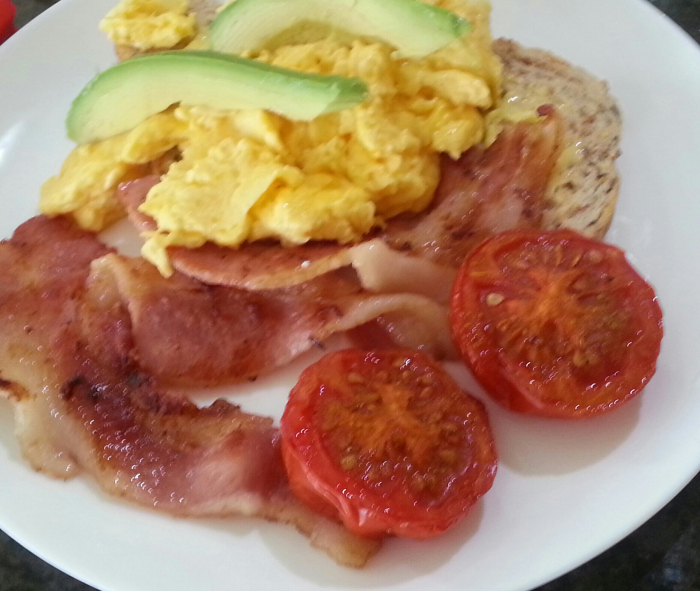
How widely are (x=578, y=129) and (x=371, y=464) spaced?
1.44 meters

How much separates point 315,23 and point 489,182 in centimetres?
89

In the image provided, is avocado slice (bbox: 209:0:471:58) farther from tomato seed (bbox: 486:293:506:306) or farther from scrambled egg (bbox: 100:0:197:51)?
tomato seed (bbox: 486:293:506:306)

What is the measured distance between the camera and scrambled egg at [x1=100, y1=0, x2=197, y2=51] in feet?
8.11

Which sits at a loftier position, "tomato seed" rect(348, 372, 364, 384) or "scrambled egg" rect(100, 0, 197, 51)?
"scrambled egg" rect(100, 0, 197, 51)

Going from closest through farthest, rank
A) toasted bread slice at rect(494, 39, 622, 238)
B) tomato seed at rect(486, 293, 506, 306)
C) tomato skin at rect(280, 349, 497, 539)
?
tomato skin at rect(280, 349, 497, 539), tomato seed at rect(486, 293, 506, 306), toasted bread slice at rect(494, 39, 622, 238)

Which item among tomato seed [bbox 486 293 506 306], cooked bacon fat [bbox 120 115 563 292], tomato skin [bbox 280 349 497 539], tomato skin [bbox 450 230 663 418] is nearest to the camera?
tomato skin [bbox 280 349 497 539]

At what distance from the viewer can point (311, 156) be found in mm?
1975

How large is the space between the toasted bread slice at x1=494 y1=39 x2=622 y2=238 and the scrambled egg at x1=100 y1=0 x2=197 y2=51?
1.31 metres

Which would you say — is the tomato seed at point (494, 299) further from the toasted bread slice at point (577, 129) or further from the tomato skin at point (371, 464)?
the toasted bread slice at point (577, 129)

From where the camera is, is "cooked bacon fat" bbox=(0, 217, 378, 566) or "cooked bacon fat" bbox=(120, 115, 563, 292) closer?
"cooked bacon fat" bbox=(0, 217, 378, 566)

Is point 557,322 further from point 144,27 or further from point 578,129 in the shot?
point 144,27

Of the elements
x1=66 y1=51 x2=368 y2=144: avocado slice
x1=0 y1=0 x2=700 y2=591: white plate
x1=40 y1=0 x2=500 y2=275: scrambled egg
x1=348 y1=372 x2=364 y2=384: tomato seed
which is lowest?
x1=0 y1=0 x2=700 y2=591: white plate

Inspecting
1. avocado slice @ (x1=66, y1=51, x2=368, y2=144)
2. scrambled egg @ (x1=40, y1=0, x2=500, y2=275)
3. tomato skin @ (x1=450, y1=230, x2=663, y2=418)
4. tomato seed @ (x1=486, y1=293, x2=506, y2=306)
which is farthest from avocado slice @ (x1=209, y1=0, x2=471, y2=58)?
tomato seed @ (x1=486, y1=293, x2=506, y2=306)

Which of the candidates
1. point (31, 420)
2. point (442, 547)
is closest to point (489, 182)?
point (442, 547)
